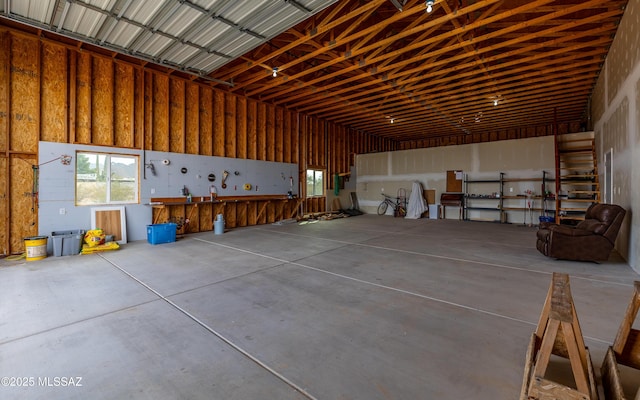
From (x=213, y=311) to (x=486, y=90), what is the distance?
929 centimetres

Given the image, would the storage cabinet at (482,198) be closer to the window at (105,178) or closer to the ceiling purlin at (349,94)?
the ceiling purlin at (349,94)

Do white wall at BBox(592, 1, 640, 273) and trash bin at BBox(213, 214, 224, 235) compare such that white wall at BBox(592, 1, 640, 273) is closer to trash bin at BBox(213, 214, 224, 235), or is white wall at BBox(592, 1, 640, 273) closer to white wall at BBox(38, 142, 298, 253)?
trash bin at BBox(213, 214, 224, 235)

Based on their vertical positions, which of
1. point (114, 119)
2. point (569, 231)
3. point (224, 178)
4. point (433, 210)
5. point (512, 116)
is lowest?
point (569, 231)

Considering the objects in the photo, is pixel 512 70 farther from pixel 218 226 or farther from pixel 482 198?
pixel 218 226

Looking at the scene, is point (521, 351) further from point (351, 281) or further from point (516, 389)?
point (351, 281)

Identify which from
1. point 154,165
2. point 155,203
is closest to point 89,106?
point 154,165

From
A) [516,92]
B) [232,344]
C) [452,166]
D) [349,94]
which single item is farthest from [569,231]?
[452,166]

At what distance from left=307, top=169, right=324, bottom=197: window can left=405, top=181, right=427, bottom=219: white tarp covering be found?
3.75m

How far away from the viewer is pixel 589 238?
15.2ft

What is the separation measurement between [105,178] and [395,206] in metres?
10.3

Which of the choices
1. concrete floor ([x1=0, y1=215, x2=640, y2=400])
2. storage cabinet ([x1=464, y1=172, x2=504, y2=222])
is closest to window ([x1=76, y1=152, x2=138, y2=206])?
concrete floor ([x1=0, y1=215, x2=640, y2=400])

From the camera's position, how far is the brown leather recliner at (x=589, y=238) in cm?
453

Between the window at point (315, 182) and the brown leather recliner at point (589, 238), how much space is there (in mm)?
8157

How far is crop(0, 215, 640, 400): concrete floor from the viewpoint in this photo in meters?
1.82
